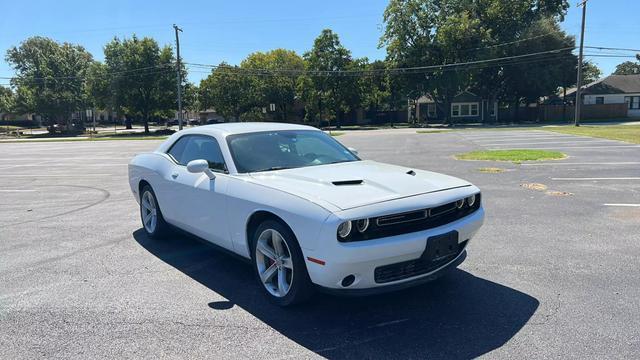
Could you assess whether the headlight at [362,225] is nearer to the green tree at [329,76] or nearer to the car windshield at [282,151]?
the car windshield at [282,151]

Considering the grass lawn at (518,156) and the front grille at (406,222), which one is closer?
the front grille at (406,222)

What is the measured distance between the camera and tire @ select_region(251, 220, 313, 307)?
148 inches

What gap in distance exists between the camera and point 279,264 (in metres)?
4.00

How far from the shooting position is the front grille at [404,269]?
356 centimetres

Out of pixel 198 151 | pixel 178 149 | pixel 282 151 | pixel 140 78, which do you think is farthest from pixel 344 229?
pixel 140 78

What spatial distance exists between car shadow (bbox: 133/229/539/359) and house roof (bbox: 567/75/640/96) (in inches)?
2718

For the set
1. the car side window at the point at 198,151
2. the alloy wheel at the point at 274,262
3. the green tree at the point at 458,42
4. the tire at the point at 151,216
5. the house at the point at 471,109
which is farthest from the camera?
the house at the point at 471,109

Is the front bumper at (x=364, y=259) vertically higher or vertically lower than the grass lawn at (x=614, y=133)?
lower

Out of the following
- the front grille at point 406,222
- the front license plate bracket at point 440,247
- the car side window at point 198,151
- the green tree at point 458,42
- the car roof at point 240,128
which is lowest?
the front license plate bracket at point 440,247

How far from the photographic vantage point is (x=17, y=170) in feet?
56.0

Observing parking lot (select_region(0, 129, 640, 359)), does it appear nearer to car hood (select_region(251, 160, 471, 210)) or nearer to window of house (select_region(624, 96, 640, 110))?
car hood (select_region(251, 160, 471, 210))

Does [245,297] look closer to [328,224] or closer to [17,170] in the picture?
[328,224]

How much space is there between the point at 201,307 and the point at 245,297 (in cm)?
40

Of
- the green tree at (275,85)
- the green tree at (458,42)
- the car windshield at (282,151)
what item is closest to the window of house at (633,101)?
the green tree at (458,42)
